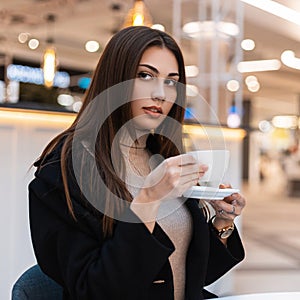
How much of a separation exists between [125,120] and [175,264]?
1.13ft

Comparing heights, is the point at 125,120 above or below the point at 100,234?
above

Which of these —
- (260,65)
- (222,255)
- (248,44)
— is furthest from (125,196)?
(260,65)

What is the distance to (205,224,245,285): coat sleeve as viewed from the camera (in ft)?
3.82

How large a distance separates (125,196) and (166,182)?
177mm

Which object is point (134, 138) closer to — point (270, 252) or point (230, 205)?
point (230, 205)

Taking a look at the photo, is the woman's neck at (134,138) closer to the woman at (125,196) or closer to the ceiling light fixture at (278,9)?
the woman at (125,196)

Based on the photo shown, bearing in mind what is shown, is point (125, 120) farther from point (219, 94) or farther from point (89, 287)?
point (219, 94)

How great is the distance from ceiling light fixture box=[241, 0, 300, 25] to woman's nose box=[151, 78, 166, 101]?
5118 millimetres

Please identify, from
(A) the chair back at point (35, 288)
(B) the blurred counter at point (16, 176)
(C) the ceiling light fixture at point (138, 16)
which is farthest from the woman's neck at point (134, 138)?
(C) the ceiling light fixture at point (138, 16)

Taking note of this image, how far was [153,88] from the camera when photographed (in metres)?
0.97

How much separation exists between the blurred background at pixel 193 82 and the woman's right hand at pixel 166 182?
248 millimetres

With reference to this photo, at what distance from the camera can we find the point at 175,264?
1.06 metres

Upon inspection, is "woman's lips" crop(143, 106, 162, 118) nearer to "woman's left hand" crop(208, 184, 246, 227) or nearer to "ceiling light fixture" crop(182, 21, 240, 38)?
"woman's left hand" crop(208, 184, 246, 227)

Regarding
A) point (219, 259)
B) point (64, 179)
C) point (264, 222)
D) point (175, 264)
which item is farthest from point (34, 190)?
point (264, 222)
